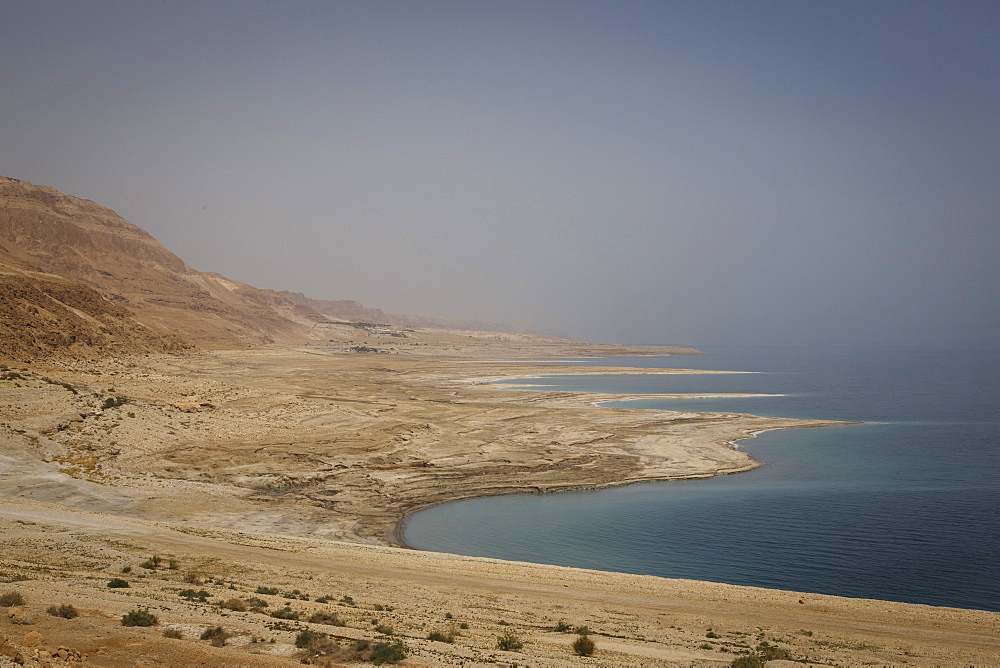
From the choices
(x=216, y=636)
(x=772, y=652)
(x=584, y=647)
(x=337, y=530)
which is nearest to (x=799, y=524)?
(x=772, y=652)

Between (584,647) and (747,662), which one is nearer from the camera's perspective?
(747,662)

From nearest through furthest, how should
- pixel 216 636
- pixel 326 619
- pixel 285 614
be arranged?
pixel 216 636 < pixel 285 614 < pixel 326 619

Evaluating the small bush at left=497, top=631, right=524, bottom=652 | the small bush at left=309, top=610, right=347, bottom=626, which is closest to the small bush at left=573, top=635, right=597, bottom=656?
the small bush at left=497, top=631, right=524, bottom=652

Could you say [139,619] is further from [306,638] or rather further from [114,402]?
[114,402]

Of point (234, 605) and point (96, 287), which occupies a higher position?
point (96, 287)

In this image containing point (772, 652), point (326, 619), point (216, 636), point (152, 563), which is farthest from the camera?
point (152, 563)

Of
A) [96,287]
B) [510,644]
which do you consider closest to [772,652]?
[510,644]

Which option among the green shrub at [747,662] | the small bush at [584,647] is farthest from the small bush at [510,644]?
the green shrub at [747,662]

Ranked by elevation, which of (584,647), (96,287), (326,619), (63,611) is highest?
(96,287)
